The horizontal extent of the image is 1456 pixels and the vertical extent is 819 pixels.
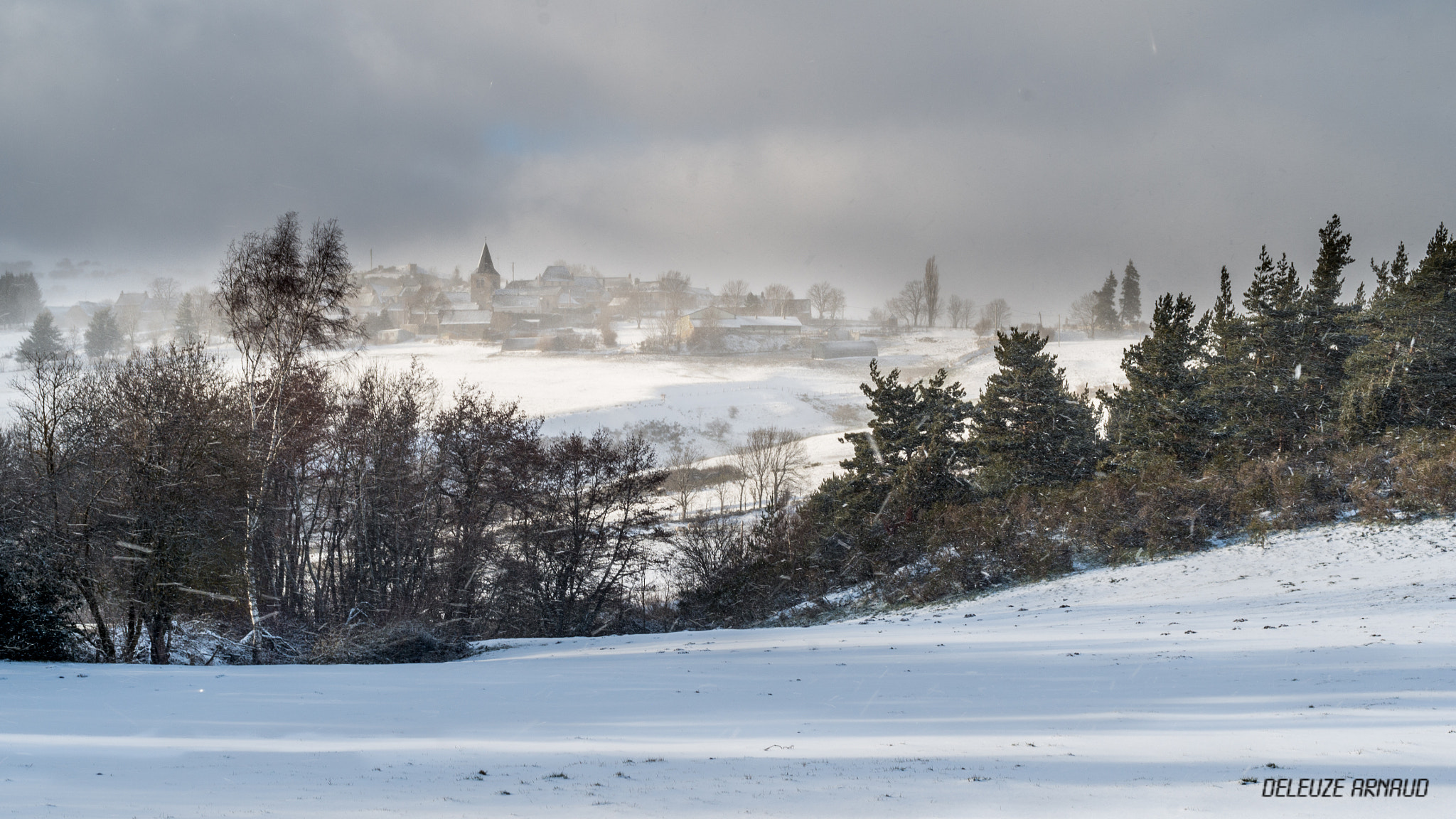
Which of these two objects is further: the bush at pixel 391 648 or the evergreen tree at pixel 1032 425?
the evergreen tree at pixel 1032 425

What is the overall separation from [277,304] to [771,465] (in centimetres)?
3090

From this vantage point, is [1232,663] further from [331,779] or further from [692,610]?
[692,610]

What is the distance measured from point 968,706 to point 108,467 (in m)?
15.8

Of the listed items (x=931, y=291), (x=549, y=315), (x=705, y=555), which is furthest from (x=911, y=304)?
(x=705, y=555)

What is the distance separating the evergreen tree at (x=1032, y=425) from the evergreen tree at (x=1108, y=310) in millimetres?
83757

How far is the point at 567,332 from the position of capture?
99.2m

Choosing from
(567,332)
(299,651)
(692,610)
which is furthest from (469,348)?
(299,651)

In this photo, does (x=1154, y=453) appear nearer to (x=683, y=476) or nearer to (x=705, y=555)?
(x=705, y=555)

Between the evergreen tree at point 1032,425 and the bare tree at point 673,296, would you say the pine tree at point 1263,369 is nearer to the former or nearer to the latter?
the evergreen tree at point 1032,425

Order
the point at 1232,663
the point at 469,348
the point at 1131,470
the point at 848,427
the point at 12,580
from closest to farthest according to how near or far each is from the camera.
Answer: the point at 1232,663 < the point at 12,580 < the point at 1131,470 < the point at 848,427 < the point at 469,348

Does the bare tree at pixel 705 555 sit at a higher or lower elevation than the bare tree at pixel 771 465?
lower

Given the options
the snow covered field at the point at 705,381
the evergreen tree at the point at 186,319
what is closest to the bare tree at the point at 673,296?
the snow covered field at the point at 705,381

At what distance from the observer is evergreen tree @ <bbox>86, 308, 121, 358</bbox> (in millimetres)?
81625

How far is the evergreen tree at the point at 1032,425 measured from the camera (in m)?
23.0
